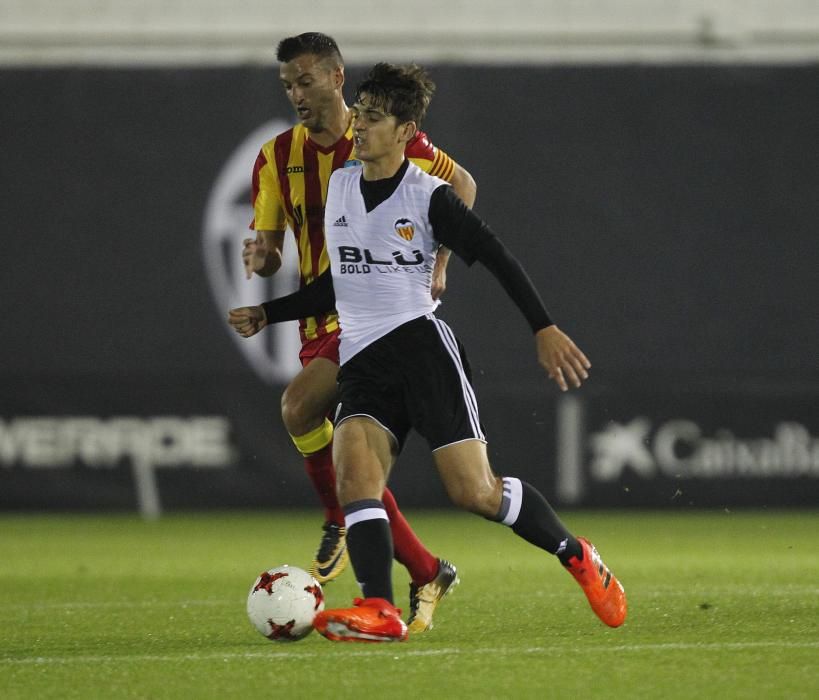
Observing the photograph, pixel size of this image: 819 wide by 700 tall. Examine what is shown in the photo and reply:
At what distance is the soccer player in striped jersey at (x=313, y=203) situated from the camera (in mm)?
6750

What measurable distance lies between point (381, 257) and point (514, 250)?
6.83 metres

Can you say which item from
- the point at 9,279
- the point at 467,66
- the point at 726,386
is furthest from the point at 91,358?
the point at 726,386

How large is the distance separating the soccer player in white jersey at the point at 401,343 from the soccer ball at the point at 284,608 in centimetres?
24

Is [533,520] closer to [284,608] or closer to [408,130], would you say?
[284,608]

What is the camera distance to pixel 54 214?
1262 centimetres

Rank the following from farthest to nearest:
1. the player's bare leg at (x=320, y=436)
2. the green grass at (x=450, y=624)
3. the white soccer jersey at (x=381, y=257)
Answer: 1. the player's bare leg at (x=320, y=436)
2. the white soccer jersey at (x=381, y=257)
3. the green grass at (x=450, y=624)

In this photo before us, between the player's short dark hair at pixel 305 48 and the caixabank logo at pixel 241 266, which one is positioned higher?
the player's short dark hair at pixel 305 48

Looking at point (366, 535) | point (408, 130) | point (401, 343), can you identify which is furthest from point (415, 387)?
point (408, 130)

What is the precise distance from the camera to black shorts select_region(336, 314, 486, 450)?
577 cm

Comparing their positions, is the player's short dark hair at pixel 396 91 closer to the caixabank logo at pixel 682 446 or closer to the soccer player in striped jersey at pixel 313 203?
the soccer player in striped jersey at pixel 313 203

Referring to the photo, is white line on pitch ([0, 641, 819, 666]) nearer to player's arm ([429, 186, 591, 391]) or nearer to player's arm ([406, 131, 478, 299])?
player's arm ([429, 186, 591, 391])

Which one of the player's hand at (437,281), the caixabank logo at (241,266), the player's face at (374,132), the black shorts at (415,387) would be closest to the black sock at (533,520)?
the black shorts at (415,387)

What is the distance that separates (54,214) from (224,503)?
2.50 m

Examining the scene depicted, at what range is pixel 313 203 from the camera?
703 cm
